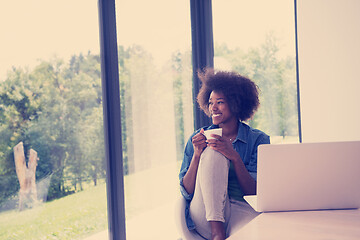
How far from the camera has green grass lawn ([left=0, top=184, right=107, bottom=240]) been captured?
1.87 metres

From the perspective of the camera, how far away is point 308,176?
119 cm

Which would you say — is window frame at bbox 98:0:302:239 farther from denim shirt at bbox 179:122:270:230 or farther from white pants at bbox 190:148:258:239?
white pants at bbox 190:148:258:239

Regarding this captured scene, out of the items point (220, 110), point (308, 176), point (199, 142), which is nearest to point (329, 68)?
point (220, 110)

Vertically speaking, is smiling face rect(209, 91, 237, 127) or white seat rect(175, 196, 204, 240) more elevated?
smiling face rect(209, 91, 237, 127)

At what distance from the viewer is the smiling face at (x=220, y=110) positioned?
7.62ft

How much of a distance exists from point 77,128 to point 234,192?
94 centimetres

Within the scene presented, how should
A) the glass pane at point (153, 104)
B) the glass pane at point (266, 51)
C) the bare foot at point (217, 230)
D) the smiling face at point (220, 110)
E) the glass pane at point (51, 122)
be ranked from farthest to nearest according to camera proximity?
the glass pane at point (266, 51)
the glass pane at point (153, 104)
the smiling face at point (220, 110)
the glass pane at point (51, 122)
the bare foot at point (217, 230)

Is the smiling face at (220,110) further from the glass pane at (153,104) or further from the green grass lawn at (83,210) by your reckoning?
the green grass lawn at (83,210)

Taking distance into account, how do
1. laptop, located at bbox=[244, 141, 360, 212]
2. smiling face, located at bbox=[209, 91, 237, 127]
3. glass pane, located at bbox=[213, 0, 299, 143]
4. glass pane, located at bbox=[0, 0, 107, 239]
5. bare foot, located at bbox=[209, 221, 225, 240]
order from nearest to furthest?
laptop, located at bbox=[244, 141, 360, 212] → bare foot, located at bbox=[209, 221, 225, 240] → glass pane, located at bbox=[0, 0, 107, 239] → smiling face, located at bbox=[209, 91, 237, 127] → glass pane, located at bbox=[213, 0, 299, 143]

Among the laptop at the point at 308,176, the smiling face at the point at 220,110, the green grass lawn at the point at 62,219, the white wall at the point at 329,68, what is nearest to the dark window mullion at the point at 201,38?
the white wall at the point at 329,68

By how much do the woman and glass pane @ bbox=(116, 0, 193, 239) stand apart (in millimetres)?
468

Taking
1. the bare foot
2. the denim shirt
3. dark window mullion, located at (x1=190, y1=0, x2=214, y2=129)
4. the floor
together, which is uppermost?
dark window mullion, located at (x1=190, y1=0, x2=214, y2=129)

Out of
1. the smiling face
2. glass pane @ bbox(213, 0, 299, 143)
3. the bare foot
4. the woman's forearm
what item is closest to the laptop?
the bare foot

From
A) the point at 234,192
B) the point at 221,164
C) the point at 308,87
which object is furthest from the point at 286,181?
the point at 308,87
